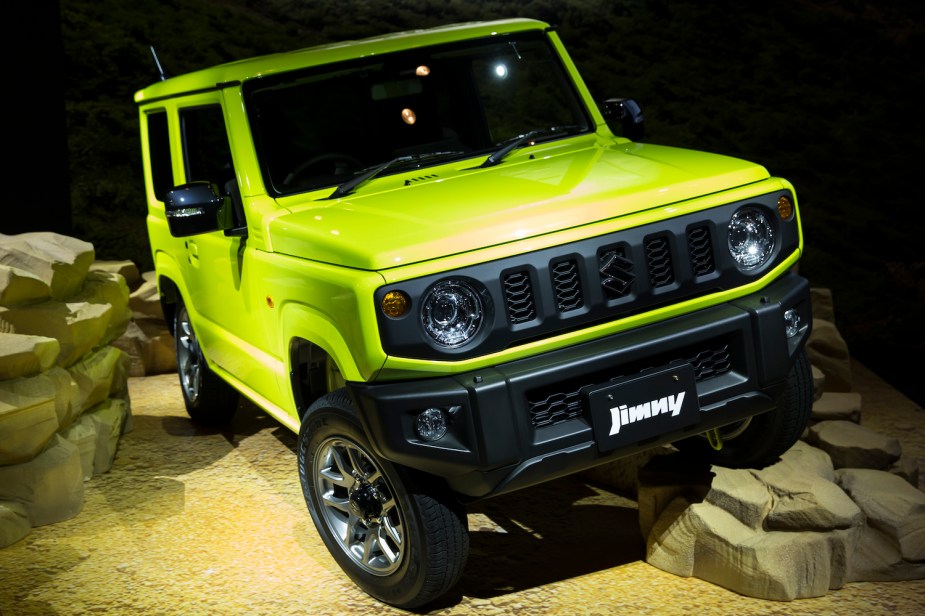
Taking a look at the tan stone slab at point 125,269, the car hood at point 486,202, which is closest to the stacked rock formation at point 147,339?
the tan stone slab at point 125,269

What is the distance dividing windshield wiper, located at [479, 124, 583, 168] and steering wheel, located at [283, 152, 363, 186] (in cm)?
59

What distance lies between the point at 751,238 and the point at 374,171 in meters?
Result: 1.46

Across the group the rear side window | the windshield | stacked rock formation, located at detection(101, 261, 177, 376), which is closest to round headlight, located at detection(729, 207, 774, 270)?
the windshield

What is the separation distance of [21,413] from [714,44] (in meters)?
10.5

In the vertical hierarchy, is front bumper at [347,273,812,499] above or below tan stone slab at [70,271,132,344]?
above

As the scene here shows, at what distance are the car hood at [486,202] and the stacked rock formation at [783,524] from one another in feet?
3.75

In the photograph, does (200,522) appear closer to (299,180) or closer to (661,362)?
(299,180)

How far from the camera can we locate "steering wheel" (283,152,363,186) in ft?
14.8

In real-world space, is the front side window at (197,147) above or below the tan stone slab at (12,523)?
above

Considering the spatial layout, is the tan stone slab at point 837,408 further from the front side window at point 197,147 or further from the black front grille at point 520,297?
the front side window at point 197,147

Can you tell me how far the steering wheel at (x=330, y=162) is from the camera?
14.8 ft

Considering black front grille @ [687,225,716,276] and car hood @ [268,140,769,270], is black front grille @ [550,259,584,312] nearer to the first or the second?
car hood @ [268,140,769,270]

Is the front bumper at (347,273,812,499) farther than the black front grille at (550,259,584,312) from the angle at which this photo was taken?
No

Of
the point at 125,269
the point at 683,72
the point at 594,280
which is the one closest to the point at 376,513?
the point at 594,280
